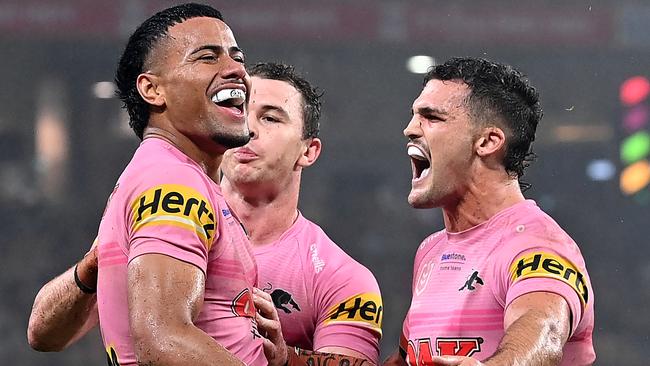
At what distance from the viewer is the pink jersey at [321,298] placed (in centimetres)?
296

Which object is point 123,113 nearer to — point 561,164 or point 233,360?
point 561,164

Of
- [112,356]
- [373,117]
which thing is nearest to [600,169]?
[373,117]

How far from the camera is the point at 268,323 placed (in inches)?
92.8

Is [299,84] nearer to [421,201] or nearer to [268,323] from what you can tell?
[421,201]

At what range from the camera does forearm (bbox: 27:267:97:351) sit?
2.60m

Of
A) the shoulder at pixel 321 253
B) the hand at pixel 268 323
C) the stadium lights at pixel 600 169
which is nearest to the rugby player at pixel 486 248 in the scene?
the shoulder at pixel 321 253

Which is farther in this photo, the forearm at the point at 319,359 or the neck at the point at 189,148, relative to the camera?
the forearm at the point at 319,359

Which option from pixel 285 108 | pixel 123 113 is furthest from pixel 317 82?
pixel 285 108

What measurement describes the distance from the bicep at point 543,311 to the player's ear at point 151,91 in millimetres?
893

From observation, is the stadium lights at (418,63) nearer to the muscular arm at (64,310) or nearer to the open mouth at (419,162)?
the open mouth at (419,162)

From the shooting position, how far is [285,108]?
3.21 meters

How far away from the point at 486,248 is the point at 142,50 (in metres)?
0.99

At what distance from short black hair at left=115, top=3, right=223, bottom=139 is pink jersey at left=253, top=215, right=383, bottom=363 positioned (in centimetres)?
82

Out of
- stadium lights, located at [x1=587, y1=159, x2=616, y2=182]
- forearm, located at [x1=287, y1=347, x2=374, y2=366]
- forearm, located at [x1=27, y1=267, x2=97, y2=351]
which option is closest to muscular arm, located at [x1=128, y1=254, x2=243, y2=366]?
forearm, located at [x1=27, y1=267, x2=97, y2=351]
